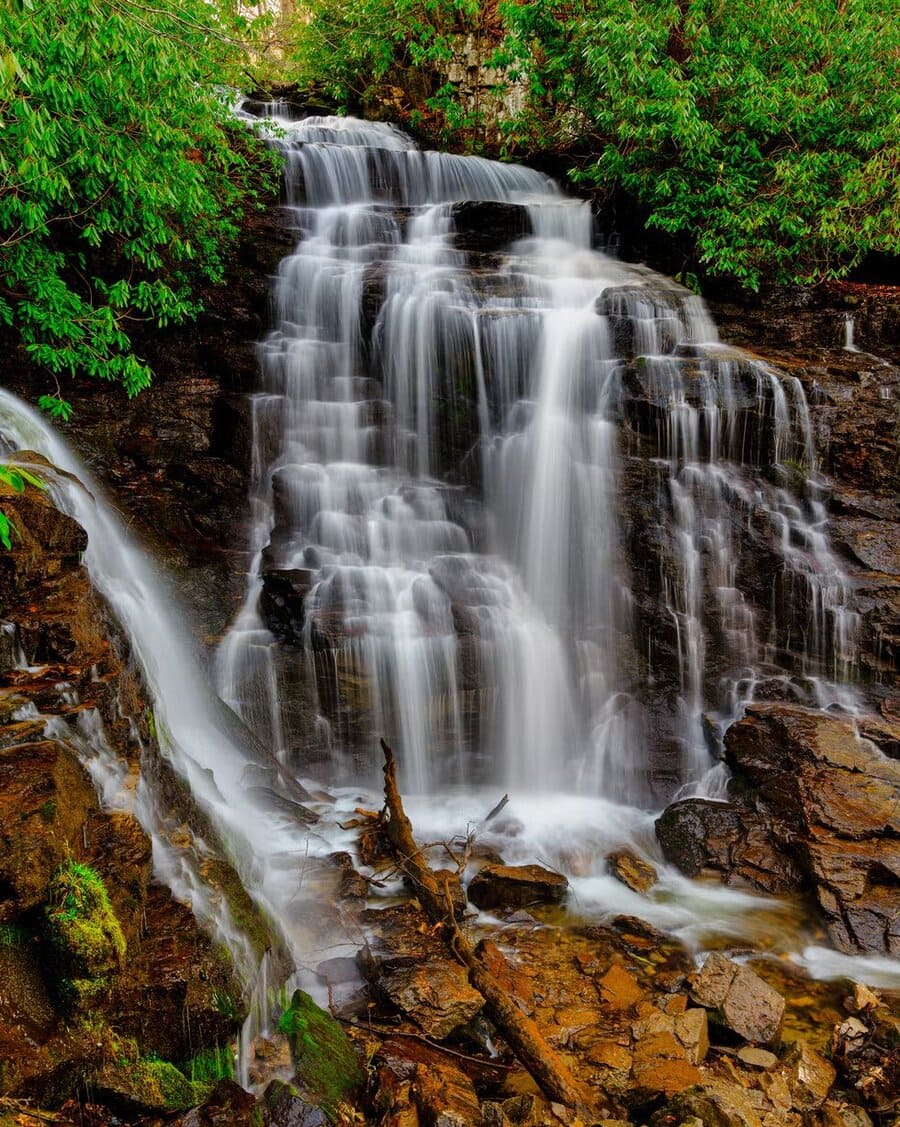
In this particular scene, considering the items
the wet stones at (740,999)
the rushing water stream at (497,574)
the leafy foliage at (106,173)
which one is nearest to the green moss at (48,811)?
the rushing water stream at (497,574)

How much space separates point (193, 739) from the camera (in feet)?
22.7

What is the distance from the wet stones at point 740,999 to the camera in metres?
4.78

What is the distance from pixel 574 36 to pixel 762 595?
11049 millimetres

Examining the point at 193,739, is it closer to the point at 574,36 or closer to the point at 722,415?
the point at 722,415

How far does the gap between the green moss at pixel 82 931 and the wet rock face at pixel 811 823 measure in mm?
5369

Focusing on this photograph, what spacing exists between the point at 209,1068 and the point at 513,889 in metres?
3.15

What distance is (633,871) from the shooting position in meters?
6.87

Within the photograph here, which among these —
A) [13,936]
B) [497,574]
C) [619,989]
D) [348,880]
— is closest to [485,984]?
[619,989]

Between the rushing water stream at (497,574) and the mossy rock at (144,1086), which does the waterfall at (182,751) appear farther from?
the mossy rock at (144,1086)

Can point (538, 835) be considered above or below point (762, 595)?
below

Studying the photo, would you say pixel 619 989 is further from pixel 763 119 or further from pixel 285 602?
pixel 763 119

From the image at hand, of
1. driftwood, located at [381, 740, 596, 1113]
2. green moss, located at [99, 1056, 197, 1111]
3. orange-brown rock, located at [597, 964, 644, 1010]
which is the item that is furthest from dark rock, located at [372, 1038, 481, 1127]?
orange-brown rock, located at [597, 964, 644, 1010]

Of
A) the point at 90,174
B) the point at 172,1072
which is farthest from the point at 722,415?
the point at 172,1072

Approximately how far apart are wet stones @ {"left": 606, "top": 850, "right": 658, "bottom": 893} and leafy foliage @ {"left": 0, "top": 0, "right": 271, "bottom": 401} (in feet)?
26.8
